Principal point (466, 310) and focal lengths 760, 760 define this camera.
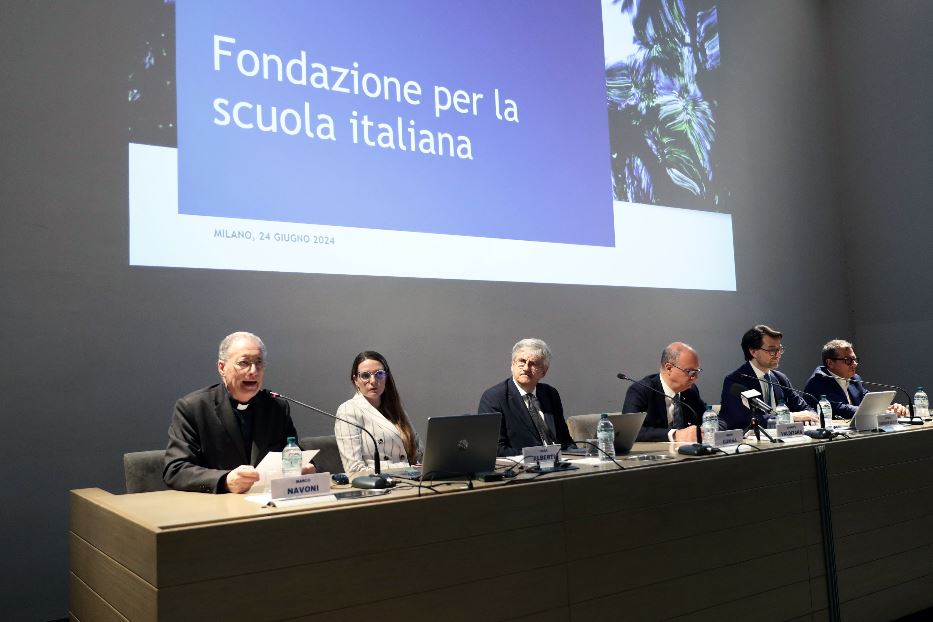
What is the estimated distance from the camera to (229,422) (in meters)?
2.57

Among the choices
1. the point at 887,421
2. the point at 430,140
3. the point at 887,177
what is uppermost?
the point at 887,177

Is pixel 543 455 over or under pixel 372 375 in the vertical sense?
under

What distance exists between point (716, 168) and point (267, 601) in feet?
15.2

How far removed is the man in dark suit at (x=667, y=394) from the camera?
11.2 ft

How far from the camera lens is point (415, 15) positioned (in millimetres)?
3934

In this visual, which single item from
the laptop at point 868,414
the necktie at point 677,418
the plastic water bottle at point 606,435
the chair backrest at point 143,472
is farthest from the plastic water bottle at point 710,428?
the chair backrest at point 143,472

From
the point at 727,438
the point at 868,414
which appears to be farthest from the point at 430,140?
the point at 868,414

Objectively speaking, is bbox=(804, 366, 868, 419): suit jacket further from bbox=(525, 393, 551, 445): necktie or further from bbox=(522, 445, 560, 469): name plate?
bbox=(522, 445, 560, 469): name plate

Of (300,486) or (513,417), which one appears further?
(513,417)

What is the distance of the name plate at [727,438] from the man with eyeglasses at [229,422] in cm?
154

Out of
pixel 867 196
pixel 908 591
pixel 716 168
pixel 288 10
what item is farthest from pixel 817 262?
pixel 288 10

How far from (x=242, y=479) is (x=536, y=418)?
1507 millimetres

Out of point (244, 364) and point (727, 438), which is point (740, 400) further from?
point (244, 364)

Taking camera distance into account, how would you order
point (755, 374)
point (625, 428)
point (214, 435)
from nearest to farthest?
point (214, 435), point (625, 428), point (755, 374)
